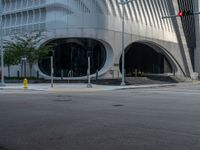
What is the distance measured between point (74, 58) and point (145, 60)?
19225 mm

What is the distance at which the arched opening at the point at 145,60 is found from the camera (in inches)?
2552

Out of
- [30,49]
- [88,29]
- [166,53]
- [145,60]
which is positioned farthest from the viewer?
[145,60]

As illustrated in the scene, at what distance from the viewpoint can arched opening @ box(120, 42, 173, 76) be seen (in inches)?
2552

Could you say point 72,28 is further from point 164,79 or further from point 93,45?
point 164,79

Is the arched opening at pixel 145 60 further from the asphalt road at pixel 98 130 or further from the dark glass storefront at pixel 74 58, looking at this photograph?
the asphalt road at pixel 98 130

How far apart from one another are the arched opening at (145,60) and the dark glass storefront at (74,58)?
13098mm

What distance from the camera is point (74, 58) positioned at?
51688 millimetres

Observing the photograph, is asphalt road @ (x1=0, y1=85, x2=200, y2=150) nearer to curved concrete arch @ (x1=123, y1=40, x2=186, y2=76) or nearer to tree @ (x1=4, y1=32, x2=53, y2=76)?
tree @ (x1=4, y1=32, x2=53, y2=76)

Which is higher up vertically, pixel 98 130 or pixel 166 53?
pixel 166 53

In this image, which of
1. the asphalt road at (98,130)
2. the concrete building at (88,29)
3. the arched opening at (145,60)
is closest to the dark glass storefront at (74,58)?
the concrete building at (88,29)

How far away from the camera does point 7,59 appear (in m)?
46.8

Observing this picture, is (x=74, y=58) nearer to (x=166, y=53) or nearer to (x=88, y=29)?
(x=88, y=29)

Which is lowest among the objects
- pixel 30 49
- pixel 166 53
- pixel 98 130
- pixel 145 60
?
pixel 98 130

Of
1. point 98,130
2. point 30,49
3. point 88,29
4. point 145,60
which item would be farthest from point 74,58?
point 98,130
